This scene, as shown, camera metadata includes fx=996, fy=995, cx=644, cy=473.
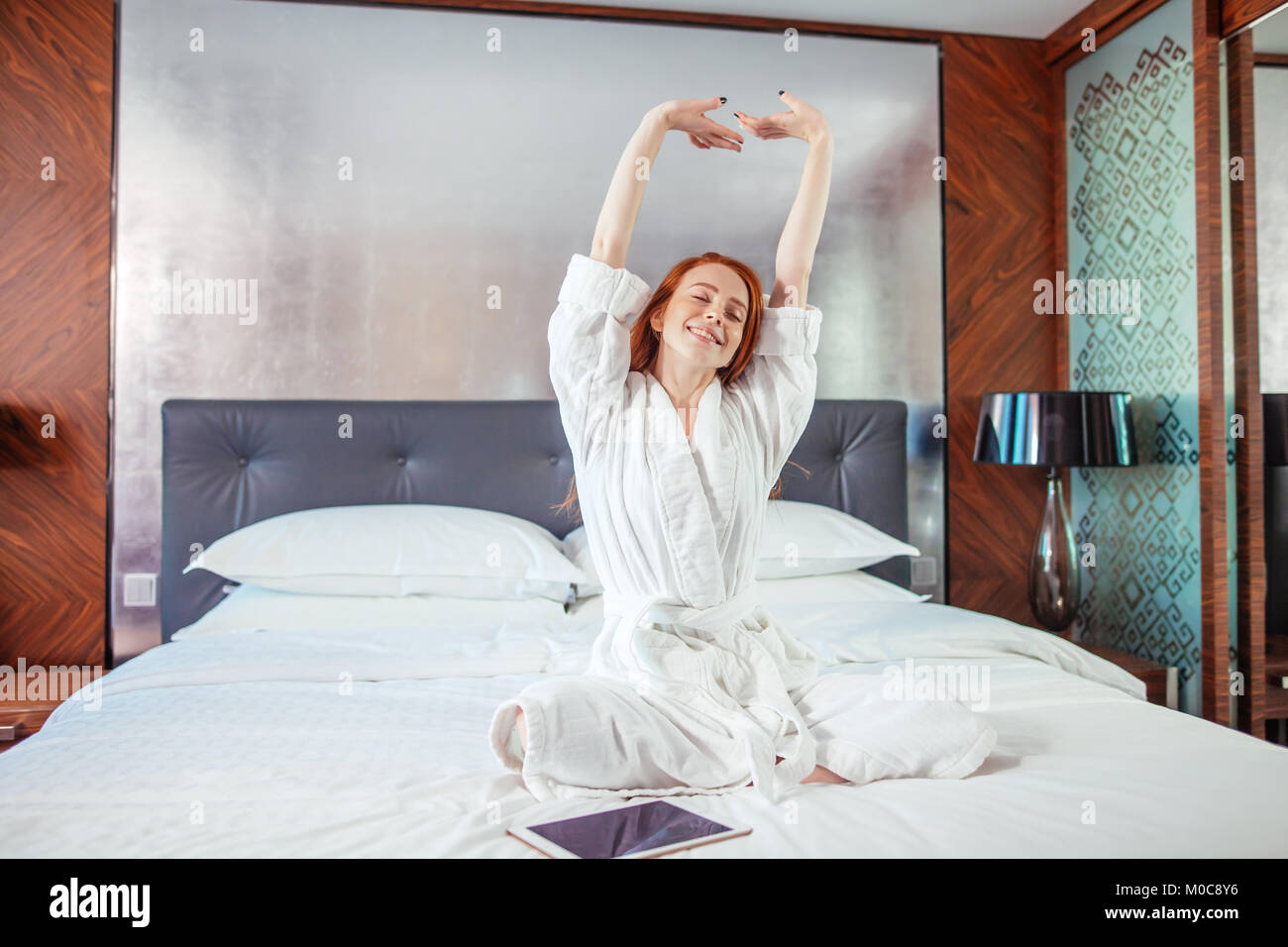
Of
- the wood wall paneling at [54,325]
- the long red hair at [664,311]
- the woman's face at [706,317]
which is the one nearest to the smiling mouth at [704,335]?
the woman's face at [706,317]

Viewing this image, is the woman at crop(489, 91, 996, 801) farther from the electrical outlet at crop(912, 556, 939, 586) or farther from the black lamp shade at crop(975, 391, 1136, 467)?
the electrical outlet at crop(912, 556, 939, 586)

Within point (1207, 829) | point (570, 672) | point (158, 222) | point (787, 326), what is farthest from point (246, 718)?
point (158, 222)

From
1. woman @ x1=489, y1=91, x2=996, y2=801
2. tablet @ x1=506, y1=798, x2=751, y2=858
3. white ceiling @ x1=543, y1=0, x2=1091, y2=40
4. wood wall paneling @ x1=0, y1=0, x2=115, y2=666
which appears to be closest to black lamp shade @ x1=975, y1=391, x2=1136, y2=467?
white ceiling @ x1=543, y1=0, x2=1091, y2=40

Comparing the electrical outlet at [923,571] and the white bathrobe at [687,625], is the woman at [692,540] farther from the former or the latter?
the electrical outlet at [923,571]

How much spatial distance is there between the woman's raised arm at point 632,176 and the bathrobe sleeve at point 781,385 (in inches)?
11.7

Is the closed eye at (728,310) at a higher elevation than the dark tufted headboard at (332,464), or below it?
higher

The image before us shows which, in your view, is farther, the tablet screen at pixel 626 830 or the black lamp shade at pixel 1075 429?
the black lamp shade at pixel 1075 429

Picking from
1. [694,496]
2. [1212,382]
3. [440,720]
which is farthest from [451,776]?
[1212,382]

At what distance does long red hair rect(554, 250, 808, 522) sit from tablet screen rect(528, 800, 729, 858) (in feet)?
2.54

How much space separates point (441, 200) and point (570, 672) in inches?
64.3

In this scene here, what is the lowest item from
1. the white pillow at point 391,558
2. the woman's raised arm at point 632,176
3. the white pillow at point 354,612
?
the white pillow at point 354,612

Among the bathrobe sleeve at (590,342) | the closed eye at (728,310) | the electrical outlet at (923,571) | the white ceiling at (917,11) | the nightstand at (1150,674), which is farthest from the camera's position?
the electrical outlet at (923,571)

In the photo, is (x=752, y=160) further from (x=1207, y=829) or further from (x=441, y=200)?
(x=1207, y=829)

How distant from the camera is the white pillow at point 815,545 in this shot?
8.43 ft
